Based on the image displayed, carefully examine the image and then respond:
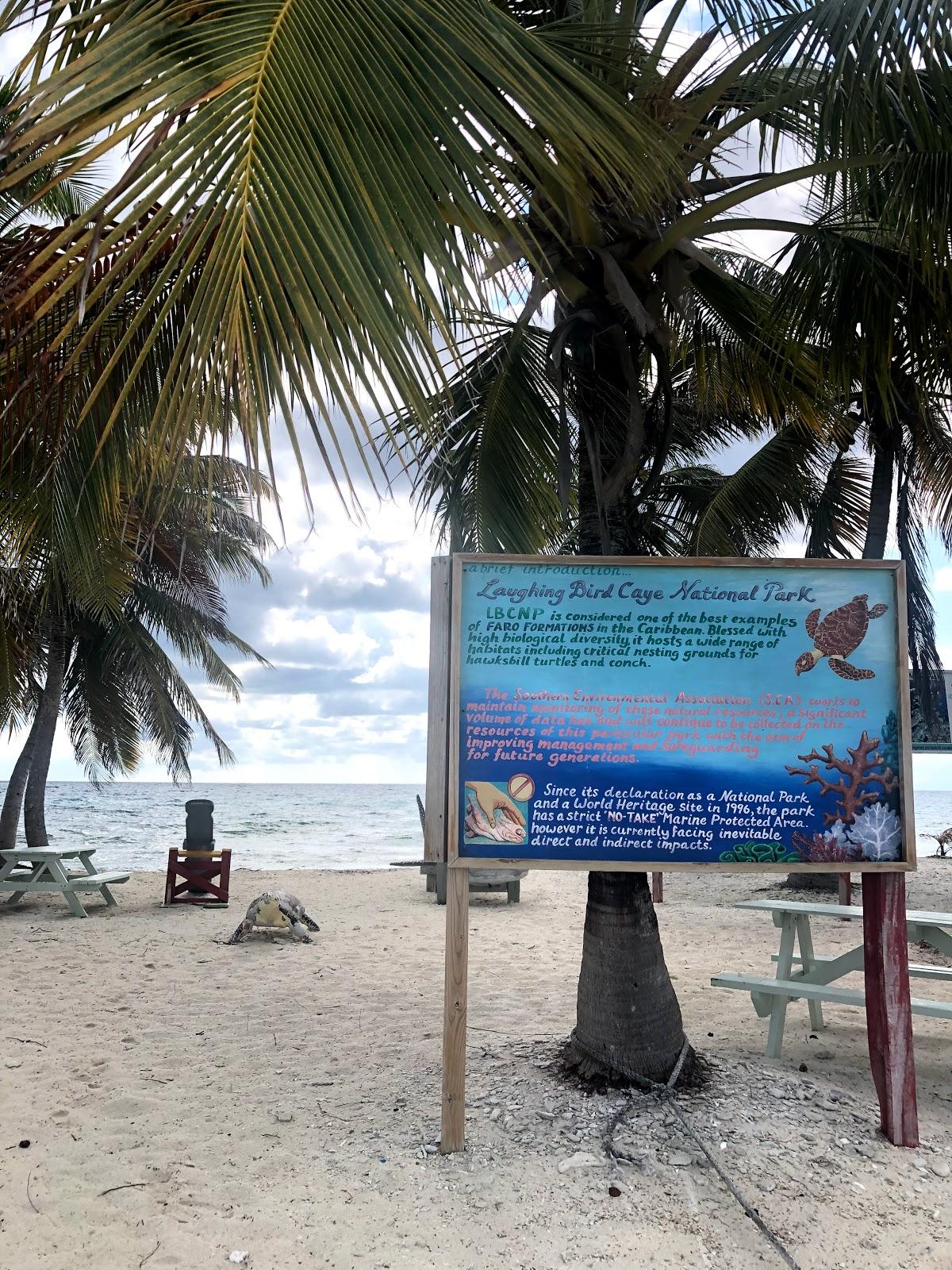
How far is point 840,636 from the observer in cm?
405

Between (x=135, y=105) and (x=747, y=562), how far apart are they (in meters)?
3.02

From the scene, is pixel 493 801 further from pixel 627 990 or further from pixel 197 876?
pixel 197 876

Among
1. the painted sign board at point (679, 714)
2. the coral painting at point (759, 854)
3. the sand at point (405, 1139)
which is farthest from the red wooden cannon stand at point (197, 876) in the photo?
the coral painting at point (759, 854)

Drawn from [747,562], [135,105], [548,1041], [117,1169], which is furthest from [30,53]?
[548,1041]

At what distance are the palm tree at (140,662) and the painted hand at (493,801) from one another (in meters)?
9.24

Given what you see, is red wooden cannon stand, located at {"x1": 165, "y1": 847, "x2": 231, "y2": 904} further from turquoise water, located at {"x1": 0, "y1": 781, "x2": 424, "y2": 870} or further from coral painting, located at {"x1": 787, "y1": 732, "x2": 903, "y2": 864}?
turquoise water, located at {"x1": 0, "y1": 781, "x2": 424, "y2": 870}

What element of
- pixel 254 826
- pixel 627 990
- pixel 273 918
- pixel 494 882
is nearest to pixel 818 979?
pixel 627 990

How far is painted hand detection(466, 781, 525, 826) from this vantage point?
388 cm

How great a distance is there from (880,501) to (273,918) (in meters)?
7.54

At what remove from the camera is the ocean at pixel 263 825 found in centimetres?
2834

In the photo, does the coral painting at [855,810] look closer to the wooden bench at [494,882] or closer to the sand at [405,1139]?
the sand at [405,1139]

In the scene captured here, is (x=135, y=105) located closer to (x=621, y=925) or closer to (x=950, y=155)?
(x=950, y=155)

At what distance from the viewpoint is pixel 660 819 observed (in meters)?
3.90

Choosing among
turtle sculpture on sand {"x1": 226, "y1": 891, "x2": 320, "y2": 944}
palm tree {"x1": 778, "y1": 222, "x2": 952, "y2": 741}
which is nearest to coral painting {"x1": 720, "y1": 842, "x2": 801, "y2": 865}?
palm tree {"x1": 778, "y1": 222, "x2": 952, "y2": 741}
